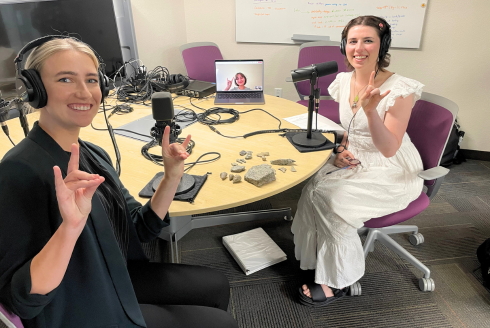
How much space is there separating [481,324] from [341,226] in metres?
0.81

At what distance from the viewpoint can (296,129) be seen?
165 cm

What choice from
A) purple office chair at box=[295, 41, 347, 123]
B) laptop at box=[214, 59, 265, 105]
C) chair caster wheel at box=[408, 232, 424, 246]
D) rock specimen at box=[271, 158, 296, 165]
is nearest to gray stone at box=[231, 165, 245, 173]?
rock specimen at box=[271, 158, 296, 165]

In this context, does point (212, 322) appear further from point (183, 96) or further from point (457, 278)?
point (183, 96)

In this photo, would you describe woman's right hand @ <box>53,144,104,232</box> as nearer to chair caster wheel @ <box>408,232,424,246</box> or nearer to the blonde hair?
the blonde hair

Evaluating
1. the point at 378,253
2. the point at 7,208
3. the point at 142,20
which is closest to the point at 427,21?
the point at 378,253

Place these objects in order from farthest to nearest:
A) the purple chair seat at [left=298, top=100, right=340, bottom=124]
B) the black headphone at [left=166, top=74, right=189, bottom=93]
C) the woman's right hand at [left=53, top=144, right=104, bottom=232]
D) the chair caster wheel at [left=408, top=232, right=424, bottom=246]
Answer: the purple chair seat at [left=298, top=100, right=340, bottom=124]
the black headphone at [left=166, top=74, right=189, bottom=93]
the chair caster wheel at [left=408, top=232, right=424, bottom=246]
the woman's right hand at [left=53, top=144, right=104, bottom=232]

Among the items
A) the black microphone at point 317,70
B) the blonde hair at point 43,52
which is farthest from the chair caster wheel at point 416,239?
the blonde hair at point 43,52

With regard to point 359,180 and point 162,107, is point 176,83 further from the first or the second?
point 359,180

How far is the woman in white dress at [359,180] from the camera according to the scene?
1.41 meters

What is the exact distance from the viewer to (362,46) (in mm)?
1494

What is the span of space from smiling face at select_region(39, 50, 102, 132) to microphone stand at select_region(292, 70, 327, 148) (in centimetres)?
92

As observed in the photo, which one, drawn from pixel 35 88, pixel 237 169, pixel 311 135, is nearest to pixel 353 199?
pixel 311 135

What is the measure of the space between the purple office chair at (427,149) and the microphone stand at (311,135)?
16.9 inches

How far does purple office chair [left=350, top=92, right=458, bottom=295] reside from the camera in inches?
56.7
